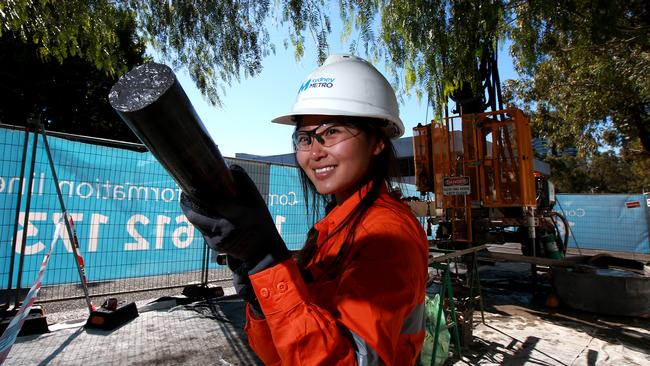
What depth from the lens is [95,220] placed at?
5867mm

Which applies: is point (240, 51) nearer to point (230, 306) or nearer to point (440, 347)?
point (230, 306)

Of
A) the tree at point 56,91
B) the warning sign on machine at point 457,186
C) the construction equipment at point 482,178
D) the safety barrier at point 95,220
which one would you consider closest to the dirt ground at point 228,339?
the safety barrier at point 95,220

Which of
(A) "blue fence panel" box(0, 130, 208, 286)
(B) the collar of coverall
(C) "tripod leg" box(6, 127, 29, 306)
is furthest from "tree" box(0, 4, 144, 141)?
(B) the collar of coverall

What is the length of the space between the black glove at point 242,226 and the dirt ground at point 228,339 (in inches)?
134

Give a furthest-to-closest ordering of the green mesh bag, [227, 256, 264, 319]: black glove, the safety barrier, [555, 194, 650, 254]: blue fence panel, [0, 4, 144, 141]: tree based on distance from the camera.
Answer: [0, 4, 144, 141]: tree
[555, 194, 650, 254]: blue fence panel
the safety barrier
the green mesh bag
[227, 256, 264, 319]: black glove

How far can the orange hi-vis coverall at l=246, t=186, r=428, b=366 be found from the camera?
0.85m

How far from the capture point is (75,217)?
18.6 feet

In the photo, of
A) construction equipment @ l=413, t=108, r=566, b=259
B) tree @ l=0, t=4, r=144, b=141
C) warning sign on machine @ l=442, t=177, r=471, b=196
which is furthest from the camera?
tree @ l=0, t=4, r=144, b=141

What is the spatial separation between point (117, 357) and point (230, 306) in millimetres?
2146

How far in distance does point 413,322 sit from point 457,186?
6.23m

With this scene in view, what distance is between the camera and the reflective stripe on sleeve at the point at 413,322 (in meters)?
1.02

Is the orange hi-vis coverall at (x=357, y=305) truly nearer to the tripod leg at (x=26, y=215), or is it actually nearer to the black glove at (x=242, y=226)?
the black glove at (x=242, y=226)

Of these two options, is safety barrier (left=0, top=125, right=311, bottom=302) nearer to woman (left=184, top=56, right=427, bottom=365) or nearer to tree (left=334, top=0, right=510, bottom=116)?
tree (left=334, top=0, right=510, bottom=116)

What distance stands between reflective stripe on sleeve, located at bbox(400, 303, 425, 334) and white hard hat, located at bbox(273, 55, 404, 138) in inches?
25.5
